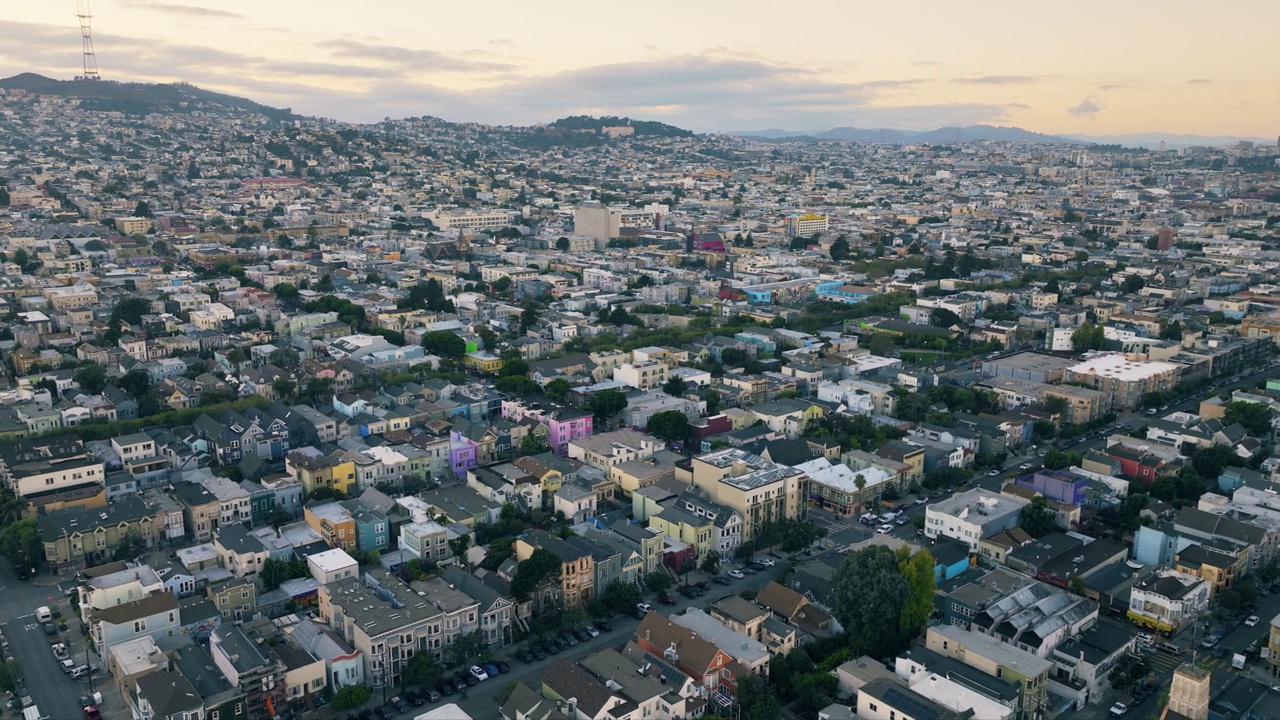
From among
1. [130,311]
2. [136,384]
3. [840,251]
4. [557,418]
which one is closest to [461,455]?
[557,418]

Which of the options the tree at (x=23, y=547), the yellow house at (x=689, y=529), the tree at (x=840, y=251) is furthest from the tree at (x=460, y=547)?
the tree at (x=840, y=251)

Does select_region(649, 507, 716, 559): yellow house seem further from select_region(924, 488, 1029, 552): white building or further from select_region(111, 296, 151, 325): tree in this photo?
select_region(111, 296, 151, 325): tree

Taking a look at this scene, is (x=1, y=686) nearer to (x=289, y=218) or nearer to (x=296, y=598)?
(x=296, y=598)

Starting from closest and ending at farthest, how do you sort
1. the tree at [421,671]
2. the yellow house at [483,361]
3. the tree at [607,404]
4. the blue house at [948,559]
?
the tree at [421,671] < the blue house at [948,559] < the tree at [607,404] < the yellow house at [483,361]

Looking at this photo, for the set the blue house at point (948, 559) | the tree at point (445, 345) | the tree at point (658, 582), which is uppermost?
the tree at point (445, 345)

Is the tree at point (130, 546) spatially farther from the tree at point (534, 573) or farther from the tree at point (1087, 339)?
the tree at point (1087, 339)

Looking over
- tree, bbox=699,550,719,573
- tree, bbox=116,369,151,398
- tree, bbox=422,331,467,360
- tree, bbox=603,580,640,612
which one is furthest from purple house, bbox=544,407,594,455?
tree, bbox=116,369,151,398

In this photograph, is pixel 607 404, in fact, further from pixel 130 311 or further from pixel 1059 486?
pixel 130 311

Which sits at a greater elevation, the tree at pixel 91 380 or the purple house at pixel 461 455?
the tree at pixel 91 380
